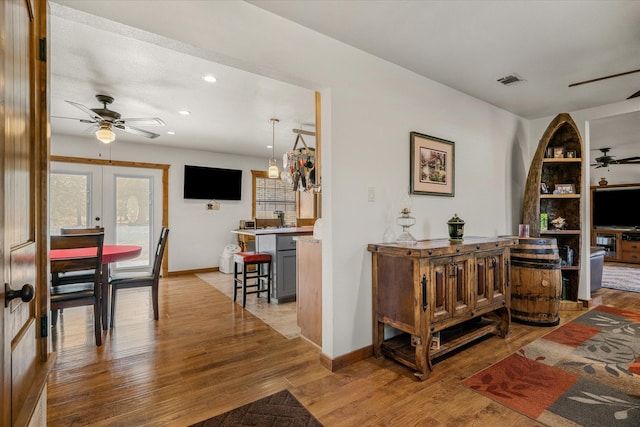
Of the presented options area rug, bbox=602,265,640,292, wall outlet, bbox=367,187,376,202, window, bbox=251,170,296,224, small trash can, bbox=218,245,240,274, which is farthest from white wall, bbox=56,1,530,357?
window, bbox=251,170,296,224

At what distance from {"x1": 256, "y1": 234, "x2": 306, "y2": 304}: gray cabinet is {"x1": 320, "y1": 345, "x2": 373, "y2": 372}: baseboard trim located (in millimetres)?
1742

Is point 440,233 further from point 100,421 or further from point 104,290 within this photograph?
point 104,290

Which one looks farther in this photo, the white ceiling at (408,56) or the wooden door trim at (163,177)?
the wooden door trim at (163,177)

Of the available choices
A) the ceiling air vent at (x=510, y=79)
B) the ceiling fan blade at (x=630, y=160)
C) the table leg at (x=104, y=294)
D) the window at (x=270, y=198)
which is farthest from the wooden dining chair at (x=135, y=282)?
the ceiling fan blade at (x=630, y=160)

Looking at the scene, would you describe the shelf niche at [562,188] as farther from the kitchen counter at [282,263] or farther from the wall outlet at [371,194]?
the kitchen counter at [282,263]

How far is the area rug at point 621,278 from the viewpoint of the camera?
491cm

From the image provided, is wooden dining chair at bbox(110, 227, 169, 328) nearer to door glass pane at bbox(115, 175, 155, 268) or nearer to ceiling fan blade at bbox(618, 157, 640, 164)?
door glass pane at bbox(115, 175, 155, 268)

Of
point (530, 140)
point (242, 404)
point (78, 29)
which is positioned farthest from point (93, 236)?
point (530, 140)

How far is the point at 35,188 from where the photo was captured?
3.81 ft

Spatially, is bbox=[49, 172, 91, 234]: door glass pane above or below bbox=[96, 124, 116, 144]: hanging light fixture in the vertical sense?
below

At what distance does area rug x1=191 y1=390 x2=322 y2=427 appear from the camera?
67.8 inches

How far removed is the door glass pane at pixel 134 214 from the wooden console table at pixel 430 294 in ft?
16.6

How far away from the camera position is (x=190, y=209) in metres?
6.31

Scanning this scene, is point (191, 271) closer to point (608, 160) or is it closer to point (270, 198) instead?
point (270, 198)
